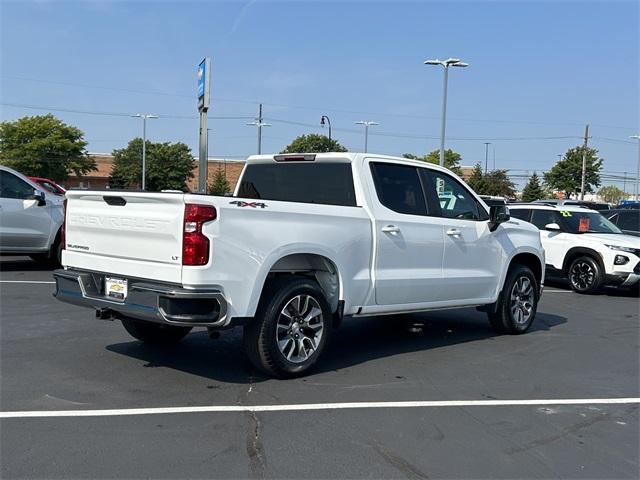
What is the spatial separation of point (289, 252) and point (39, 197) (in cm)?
823

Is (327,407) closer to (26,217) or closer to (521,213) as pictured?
(26,217)

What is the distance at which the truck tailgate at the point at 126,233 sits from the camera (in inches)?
194

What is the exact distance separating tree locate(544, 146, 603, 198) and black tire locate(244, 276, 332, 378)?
61.8 m

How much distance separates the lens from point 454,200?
7.34 m

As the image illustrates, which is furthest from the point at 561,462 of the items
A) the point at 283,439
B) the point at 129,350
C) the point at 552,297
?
the point at 552,297

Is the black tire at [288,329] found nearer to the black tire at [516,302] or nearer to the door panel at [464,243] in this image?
the door panel at [464,243]

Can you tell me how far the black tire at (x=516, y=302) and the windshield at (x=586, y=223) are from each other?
534cm

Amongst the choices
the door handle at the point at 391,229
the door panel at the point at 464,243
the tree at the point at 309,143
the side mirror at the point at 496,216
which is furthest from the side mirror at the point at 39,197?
the tree at the point at 309,143

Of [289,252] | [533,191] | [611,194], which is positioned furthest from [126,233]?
[611,194]

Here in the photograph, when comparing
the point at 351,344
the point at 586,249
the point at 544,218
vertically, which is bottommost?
the point at 351,344

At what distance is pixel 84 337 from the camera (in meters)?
6.97

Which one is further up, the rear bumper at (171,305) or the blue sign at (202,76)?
the blue sign at (202,76)

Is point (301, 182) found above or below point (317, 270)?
above

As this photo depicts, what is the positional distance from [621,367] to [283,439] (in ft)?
13.8
